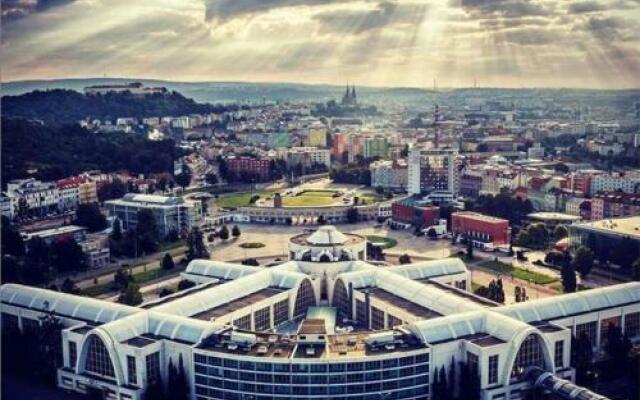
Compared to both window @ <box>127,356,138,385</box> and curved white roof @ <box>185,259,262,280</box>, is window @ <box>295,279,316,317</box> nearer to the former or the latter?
curved white roof @ <box>185,259,262,280</box>

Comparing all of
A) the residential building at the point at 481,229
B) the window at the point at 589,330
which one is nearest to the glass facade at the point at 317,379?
the window at the point at 589,330

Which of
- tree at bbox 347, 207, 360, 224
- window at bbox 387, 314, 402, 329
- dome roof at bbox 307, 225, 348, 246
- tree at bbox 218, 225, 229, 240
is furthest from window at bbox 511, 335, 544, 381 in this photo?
Result: tree at bbox 347, 207, 360, 224

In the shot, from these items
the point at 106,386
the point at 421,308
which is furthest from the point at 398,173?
the point at 106,386

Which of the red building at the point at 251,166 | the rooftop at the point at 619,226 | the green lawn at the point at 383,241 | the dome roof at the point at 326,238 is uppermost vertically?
the red building at the point at 251,166

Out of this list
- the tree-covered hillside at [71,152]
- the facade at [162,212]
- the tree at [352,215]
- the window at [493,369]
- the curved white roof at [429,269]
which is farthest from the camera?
the tree-covered hillside at [71,152]

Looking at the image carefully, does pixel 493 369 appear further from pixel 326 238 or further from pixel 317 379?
pixel 326 238

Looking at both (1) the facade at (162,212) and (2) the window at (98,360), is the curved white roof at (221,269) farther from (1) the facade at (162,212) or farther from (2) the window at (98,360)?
(1) the facade at (162,212)
